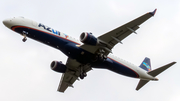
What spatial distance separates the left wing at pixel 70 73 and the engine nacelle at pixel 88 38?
250 inches

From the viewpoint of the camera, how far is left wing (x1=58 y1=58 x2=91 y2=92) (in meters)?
44.8

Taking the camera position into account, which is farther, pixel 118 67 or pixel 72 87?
pixel 72 87

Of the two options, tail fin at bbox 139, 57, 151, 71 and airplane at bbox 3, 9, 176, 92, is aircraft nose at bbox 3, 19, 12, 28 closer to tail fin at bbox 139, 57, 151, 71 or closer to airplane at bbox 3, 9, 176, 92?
airplane at bbox 3, 9, 176, 92

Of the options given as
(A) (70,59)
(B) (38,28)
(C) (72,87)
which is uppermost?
(B) (38,28)

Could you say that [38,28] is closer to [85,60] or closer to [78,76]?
[85,60]

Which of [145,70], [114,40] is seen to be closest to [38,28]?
[114,40]

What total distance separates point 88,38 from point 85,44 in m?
1.48

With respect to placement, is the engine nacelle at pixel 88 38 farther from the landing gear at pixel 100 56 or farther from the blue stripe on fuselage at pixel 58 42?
the blue stripe on fuselage at pixel 58 42

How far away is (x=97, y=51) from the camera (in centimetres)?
4041

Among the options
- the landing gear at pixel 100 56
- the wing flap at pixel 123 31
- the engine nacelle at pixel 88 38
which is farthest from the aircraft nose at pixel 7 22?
the landing gear at pixel 100 56

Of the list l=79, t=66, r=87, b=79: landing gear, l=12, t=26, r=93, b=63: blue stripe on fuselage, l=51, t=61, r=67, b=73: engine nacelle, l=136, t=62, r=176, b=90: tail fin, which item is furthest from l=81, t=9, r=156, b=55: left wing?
l=136, t=62, r=176, b=90: tail fin

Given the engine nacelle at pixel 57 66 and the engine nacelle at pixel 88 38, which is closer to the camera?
the engine nacelle at pixel 88 38

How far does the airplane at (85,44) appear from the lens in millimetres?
38031

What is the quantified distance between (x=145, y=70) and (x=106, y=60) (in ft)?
34.1
